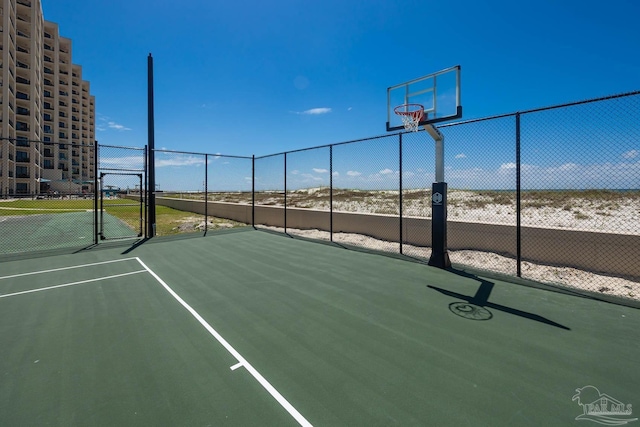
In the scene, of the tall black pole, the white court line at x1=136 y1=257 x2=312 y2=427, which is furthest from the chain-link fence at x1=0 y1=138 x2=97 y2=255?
the white court line at x1=136 y1=257 x2=312 y2=427

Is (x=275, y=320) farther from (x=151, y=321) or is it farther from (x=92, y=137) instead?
(x=92, y=137)

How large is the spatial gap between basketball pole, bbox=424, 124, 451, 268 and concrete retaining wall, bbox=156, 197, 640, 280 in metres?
2.61

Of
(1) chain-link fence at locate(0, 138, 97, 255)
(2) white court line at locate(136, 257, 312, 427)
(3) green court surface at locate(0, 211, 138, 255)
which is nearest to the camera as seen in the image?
(2) white court line at locate(136, 257, 312, 427)

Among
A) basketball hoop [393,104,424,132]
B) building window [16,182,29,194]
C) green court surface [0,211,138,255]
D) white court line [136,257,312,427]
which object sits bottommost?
white court line [136,257,312,427]

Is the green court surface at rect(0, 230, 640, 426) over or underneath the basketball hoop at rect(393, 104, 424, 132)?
underneath

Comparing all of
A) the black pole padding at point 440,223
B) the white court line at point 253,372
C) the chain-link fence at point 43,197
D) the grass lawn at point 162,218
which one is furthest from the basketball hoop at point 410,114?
the chain-link fence at point 43,197

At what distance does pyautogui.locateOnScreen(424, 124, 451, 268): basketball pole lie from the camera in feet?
20.2

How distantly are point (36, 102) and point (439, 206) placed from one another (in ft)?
217

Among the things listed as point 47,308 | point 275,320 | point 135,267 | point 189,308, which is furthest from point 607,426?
point 135,267

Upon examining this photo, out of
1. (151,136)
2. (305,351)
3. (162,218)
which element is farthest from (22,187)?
(305,351)

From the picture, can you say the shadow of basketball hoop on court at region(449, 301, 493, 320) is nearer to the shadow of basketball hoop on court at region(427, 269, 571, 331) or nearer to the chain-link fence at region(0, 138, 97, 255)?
the shadow of basketball hoop on court at region(427, 269, 571, 331)

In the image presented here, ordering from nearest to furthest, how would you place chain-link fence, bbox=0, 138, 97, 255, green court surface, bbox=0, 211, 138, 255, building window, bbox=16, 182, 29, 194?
green court surface, bbox=0, 211, 138, 255
chain-link fence, bbox=0, 138, 97, 255
building window, bbox=16, 182, 29, 194

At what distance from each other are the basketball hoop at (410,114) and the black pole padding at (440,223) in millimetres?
1429

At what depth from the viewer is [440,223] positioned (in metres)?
6.28
